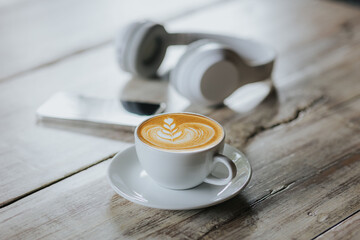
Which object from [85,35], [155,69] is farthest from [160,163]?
[85,35]

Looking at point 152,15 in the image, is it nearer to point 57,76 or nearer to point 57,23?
point 57,23

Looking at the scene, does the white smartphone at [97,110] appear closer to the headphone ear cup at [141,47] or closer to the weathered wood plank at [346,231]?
the headphone ear cup at [141,47]

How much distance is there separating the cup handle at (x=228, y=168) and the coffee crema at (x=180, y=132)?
2 centimetres

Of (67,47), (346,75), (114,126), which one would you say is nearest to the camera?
(114,126)

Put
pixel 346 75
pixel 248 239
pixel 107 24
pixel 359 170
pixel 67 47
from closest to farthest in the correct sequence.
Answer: pixel 248 239 < pixel 359 170 < pixel 346 75 < pixel 67 47 < pixel 107 24

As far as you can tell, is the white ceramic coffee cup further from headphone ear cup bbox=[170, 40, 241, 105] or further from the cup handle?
headphone ear cup bbox=[170, 40, 241, 105]

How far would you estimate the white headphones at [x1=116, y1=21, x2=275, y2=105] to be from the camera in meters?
0.93

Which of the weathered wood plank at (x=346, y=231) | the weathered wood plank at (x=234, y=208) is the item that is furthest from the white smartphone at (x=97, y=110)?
the weathered wood plank at (x=346, y=231)

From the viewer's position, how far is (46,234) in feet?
2.08

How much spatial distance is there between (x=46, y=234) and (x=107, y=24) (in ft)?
2.77

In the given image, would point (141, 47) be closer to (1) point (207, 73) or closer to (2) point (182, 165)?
(1) point (207, 73)

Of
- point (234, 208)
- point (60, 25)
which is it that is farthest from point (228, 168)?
point (60, 25)

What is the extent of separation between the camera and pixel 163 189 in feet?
2.23

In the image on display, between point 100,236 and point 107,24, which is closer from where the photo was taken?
point 100,236
